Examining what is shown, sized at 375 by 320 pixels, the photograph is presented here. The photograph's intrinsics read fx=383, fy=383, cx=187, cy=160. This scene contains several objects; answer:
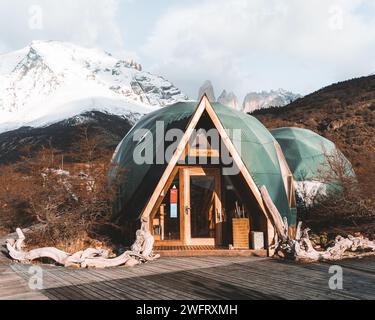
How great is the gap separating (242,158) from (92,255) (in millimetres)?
5335

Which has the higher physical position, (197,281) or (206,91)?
(206,91)

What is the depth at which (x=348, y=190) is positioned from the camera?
41.1 ft

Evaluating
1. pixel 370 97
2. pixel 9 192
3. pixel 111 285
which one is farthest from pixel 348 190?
pixel 370 97

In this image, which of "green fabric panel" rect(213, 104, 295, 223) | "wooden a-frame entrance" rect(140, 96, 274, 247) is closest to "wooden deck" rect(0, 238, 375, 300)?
"wooden a-frame entrance" rect(140, 96, 274, 247)

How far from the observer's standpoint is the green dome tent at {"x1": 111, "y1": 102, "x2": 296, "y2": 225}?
39.2ft

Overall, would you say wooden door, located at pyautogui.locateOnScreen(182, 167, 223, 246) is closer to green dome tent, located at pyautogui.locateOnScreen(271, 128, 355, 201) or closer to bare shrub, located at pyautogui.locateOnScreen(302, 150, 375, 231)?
bare shrub, located at pyautogui.locateOnScreen(302, 150, 375, 231)

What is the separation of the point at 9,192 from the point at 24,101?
18121cm

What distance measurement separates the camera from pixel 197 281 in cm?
715

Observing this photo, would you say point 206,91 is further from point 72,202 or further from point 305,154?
point 305,154

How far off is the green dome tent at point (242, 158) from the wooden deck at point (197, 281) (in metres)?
3.00

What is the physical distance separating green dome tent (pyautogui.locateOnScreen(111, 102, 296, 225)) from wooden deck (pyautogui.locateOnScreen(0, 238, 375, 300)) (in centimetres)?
300

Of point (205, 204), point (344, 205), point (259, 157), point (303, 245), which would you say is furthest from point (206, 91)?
point (344, 205)

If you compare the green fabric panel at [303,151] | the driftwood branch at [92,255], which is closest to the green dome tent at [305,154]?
the green fabric panel at [303,151]
